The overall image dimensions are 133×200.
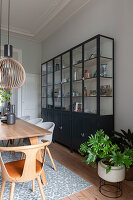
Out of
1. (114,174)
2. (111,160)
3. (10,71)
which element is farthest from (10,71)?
(114,174)

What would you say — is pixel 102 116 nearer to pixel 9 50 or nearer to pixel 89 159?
pixel 89 159

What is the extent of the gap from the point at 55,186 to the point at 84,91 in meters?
1.92

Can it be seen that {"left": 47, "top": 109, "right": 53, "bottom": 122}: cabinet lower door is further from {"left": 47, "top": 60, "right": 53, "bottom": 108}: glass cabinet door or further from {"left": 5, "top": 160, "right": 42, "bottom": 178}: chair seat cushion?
{"left": 5, "top": 160, "right": 42, "bottom": 178}: chair seat cushion

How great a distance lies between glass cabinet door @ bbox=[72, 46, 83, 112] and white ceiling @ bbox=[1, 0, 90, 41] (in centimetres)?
127

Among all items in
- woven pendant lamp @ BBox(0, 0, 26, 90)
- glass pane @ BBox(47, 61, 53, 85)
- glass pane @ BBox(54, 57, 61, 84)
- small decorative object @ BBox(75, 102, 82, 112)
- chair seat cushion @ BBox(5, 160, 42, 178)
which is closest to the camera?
chair seat cushion @ BBox(5, 160, 42, 178)

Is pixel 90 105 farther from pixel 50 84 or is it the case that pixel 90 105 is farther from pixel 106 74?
pixel 50 84

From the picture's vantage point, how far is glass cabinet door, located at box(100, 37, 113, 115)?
3043 mm

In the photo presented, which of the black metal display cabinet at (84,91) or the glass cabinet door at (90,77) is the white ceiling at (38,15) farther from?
the glass cabinet door at (90,77)

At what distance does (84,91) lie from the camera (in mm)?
3357

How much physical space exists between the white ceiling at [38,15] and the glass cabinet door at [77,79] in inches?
50.0

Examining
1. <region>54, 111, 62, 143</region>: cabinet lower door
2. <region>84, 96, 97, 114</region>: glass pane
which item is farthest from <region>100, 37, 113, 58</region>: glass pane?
<region>54, 111, 62, 143</region>: cabinet lower door

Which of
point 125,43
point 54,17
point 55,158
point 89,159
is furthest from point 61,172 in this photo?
point 54,17

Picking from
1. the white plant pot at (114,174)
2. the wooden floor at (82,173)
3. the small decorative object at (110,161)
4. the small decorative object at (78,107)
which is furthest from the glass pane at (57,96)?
the white plant pot at (114,174)

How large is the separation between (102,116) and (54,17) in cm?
327
